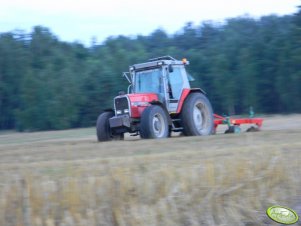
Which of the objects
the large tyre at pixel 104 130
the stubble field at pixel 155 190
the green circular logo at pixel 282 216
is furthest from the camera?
the large tyre at pixel 104 130

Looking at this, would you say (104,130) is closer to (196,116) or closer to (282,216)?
(196,116)

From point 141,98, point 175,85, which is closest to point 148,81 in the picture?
point 175,85

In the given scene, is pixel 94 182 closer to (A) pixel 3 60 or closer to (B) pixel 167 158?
(B) pixel 167 158

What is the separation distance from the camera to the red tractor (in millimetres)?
15337

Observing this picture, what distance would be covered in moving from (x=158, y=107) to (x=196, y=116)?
69.8 inches

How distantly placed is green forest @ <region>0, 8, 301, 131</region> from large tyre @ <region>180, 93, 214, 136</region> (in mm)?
21851

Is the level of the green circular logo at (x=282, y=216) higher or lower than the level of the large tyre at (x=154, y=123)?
lower

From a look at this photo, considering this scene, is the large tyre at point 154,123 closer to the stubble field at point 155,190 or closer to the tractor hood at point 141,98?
the tractor hood at point 141,98

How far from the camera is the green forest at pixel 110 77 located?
4000 centimetres

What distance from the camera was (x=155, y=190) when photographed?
24.9 feet

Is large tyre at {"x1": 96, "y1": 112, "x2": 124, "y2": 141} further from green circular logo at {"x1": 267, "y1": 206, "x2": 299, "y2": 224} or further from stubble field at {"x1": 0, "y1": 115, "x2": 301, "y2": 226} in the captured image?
green circular logo at {"x1": 267, "y1": 206, "x2": 299, "y2": 224}

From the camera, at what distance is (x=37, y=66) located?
4844 cm

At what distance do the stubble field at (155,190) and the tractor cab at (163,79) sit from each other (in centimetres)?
699

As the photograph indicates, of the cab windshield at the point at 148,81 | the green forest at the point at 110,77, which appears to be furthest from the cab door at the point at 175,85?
the green forest at the point at 110,77
